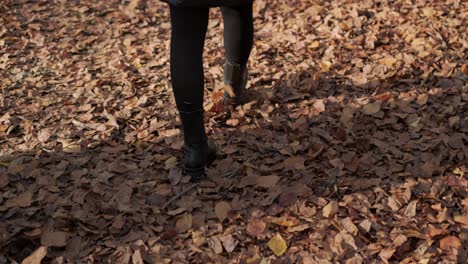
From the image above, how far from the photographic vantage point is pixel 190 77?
2.68m

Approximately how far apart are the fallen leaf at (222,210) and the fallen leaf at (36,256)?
868mm

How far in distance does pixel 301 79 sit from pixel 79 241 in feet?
6.94

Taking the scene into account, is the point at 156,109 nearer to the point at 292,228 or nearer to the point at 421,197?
the point at 292,228

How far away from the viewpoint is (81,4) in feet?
17.4

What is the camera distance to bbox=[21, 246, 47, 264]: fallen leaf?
241 centimetres

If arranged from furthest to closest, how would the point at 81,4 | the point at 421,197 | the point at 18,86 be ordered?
the point at 81,4 → the point at 18,86 → the point at 421,197

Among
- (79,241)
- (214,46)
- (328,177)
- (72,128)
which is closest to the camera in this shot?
(79,241)

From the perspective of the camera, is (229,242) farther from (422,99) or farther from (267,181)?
(422,99)

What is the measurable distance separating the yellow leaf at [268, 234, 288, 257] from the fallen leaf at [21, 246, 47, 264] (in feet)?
3.51

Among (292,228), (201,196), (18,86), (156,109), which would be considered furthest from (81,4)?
(292,228)

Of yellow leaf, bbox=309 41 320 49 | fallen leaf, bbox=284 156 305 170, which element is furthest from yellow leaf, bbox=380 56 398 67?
fallen leaf, bbox=284 156 305 170

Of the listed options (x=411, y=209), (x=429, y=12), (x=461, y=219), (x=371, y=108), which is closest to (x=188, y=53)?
(x=411, y=209)

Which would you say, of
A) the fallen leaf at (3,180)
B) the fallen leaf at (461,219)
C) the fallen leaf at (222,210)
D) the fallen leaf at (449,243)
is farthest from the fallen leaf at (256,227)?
the fallen leaf at (3,180)

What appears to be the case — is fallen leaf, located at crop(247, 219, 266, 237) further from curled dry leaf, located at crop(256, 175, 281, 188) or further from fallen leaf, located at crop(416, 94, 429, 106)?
fallen leaf, located at crop(416, 94, 429, 106)
